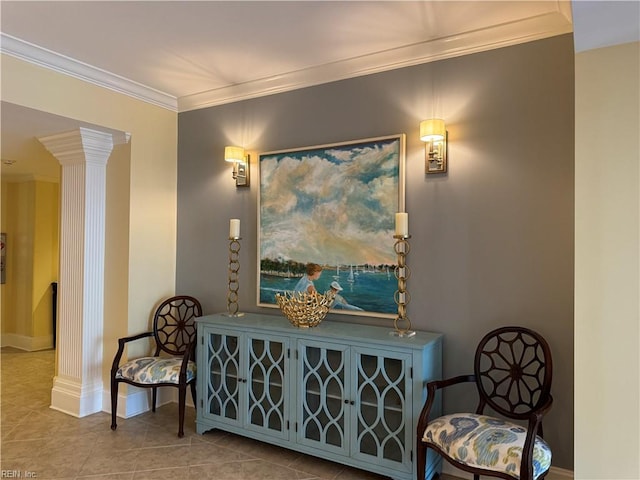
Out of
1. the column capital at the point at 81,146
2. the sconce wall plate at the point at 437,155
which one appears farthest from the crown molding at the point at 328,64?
the sconce wall plate at the point at 437,155

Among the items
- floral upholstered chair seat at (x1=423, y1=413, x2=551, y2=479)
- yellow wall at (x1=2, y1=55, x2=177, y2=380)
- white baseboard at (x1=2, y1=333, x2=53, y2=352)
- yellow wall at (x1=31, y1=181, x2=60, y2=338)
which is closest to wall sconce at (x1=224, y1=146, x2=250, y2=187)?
yellow wall at (x1=2, y1=55, x2=177, y2=380)

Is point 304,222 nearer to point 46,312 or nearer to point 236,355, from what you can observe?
point 236,355

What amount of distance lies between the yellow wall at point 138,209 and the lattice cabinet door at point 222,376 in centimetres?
82

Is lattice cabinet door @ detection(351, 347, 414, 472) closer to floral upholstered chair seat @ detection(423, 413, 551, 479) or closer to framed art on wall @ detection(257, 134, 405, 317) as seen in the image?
floral upholstered chair seat @ detection(423, 413, 551, 479)

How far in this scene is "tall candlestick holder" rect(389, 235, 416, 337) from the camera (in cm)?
280

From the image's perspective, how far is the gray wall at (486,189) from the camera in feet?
8.09

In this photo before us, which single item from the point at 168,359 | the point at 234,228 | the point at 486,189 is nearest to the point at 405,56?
the point at 486,189

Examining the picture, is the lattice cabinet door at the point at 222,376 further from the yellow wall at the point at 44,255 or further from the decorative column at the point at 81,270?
the yellow wall at the point at 44,255

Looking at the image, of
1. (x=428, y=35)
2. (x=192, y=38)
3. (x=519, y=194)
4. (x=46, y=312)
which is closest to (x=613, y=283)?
(x=519, y=194)

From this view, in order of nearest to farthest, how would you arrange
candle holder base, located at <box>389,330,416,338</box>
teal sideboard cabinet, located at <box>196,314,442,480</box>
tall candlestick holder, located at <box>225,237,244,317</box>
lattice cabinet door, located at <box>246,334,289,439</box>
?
teal sideboard cabinet, located at <box>196,314,442,480</box>, candle holder base, located at <box>389,330,416,338</box>, lattice cabinet door, located at <box>246,334,289,439</box>, tall candlestick holder, located at <box>225,237,244,317</box>

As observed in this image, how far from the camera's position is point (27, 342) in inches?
237

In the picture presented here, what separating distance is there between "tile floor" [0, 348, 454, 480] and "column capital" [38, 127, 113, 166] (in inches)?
81.9

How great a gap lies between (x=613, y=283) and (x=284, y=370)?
6.26ft

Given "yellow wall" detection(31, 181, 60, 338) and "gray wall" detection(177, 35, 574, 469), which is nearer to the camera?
"gray wall" detection(177, 35, 574, 469)
